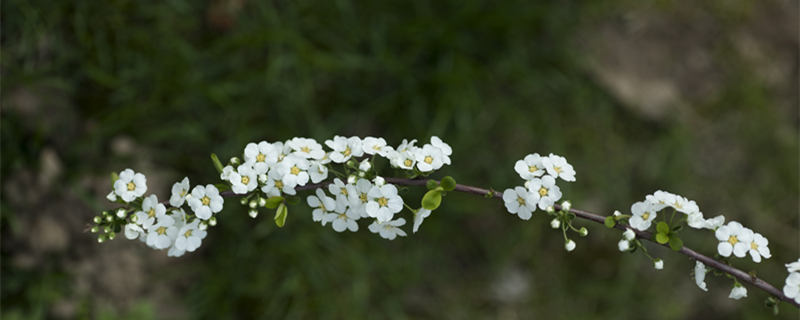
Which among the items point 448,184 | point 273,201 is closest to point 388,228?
point 448,184

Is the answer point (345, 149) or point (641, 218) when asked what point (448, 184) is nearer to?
point (345, 149)

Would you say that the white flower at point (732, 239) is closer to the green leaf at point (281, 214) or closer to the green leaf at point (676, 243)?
the green leaf at point (676, 243)

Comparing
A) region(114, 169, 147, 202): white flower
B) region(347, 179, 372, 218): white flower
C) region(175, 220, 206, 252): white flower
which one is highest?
region(114, 169, 147, 202): white flower

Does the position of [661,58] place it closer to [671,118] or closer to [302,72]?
[671,118]

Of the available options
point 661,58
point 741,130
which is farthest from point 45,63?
point 741,130

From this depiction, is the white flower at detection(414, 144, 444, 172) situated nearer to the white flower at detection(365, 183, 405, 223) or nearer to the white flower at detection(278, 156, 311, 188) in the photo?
the white flower at detection(365, 183, 405, 223)

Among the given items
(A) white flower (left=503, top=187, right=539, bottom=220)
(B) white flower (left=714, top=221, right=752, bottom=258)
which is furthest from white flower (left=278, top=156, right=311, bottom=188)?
(B) white flower (left=714, top=221, right=752, bottom=258)
